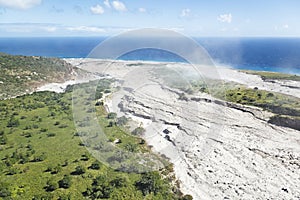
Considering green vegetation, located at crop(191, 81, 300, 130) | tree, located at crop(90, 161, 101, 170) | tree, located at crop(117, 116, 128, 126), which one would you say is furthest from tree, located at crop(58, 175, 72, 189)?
green vegetation, located at crop(191, 81, 300, 130)

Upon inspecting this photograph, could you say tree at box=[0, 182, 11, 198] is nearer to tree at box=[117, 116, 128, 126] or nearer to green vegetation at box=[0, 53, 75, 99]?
tree at box=[117, 116, 128, 126]

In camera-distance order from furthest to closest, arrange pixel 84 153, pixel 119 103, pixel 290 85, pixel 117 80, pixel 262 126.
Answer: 1. pixel 117 80
2. pixel 290 85
3. pixel 119 103
4. pixel 262 126
5. pixel 84 153

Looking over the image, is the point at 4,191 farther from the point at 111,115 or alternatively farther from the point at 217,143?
the point at 217,143

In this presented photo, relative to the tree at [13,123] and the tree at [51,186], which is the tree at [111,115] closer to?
the tree at [13,123]

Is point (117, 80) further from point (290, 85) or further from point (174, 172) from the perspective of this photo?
point (174, 172)

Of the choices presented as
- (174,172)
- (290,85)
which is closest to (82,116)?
(174,172)

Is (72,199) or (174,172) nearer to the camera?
(72,199)
